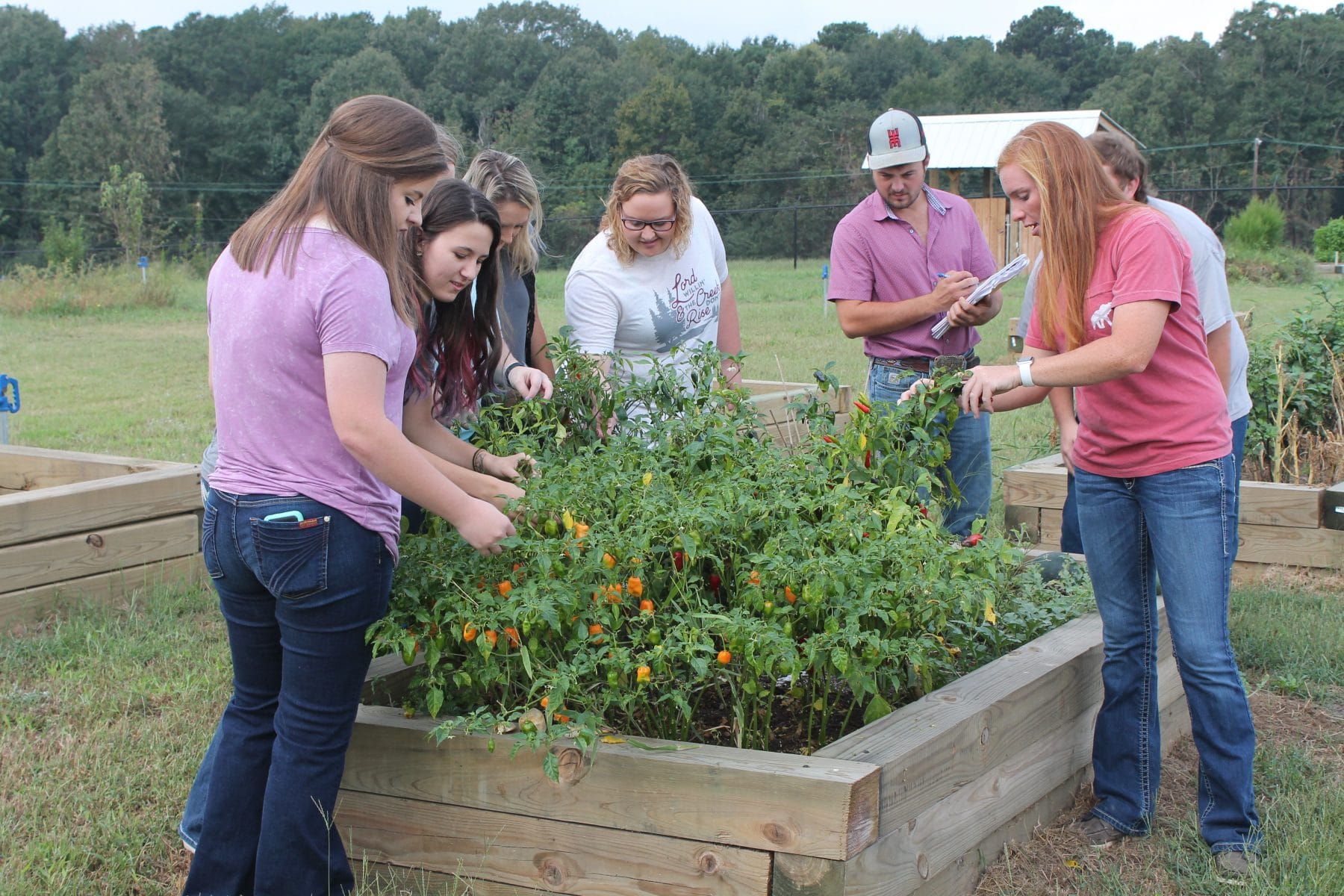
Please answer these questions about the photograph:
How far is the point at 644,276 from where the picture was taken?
3.78m

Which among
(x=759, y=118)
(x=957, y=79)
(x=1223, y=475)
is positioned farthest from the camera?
(x=957, y=79)

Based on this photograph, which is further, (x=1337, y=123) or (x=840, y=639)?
(x=1337, y=123)

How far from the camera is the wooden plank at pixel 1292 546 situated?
16.1ft

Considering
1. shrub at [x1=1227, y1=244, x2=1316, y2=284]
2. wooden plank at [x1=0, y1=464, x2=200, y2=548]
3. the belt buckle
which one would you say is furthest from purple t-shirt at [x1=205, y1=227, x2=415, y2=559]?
shrub at [x1=1227, y1=244, x2=1316, y2=284]

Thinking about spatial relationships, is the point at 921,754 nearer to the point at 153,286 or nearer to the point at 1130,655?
the point at 1130,655

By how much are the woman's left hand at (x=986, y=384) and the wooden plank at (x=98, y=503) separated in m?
3.39

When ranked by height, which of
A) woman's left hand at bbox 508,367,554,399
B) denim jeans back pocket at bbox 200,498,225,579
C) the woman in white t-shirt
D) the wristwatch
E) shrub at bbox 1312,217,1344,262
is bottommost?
denim jeans back pocket at bbox 200,498,225,579

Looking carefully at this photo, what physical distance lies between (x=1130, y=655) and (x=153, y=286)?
20264 millimetres

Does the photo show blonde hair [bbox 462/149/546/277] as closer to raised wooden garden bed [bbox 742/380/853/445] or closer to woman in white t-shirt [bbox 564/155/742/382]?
woman in white t-shirt [bbox 564/155/742/382]

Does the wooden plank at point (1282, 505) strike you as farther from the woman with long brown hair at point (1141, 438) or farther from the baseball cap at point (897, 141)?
the woman with long brown hair at point (1141, 438)

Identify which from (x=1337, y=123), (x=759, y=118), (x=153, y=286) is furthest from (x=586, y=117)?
(x=153, y=286)

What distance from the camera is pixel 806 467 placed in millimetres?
2975

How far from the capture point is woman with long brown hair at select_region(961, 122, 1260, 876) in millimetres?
2611

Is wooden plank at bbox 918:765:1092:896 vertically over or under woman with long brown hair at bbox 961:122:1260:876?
under
